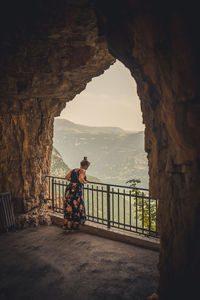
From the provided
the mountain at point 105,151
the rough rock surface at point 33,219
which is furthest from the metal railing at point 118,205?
the mountain at point 105,151

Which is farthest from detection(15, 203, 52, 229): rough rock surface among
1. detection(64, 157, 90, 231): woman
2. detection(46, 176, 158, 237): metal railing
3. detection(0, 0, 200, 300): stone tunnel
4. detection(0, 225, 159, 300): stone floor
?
detection(0, 0, 200, 300): stone tunnel

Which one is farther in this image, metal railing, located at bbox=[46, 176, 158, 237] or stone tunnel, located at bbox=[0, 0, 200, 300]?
metal railing, located at bbox=[46, 176, 158, 237]

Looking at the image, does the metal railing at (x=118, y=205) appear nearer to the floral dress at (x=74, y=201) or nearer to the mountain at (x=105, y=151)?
the floral dress at (x=74, y=201)

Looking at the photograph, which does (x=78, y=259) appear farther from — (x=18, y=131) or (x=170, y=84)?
(x=18, y=131)

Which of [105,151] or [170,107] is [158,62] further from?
[105,151]

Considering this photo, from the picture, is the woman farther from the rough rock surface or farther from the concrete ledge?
the rough rock surface

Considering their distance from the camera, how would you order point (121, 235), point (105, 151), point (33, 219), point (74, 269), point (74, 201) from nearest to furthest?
1. point (74, 269)
2. point (121, 235)
3. point (74, 201)
4. point (33, 219)
5. point (105, 151)

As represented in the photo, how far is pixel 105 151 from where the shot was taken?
291ft

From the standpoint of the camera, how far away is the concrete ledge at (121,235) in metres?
4.60

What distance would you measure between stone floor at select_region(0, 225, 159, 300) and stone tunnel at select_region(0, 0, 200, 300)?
0.81 meters

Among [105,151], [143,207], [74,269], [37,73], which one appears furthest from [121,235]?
[105,151]

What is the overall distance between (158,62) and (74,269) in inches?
156

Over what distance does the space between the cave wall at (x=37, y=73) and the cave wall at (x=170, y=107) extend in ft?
5.06

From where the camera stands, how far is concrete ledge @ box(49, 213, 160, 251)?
4.60m
